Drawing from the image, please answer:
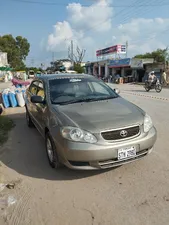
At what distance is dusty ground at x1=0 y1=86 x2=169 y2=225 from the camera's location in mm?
2438

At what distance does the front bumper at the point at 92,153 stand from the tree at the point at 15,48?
7025 centimetres

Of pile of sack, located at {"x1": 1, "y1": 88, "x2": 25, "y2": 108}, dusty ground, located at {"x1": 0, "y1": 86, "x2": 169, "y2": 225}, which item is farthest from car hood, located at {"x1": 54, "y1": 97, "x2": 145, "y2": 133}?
pile of sack, located at {"x1": 1, "y1": 88, "x2": 25, "y2": 108}

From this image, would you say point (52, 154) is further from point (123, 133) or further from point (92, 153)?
point (123, 133)

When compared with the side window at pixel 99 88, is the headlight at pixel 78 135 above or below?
below

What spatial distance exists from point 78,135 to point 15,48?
7478cm

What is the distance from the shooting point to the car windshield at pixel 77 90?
Result: 13.3 feet

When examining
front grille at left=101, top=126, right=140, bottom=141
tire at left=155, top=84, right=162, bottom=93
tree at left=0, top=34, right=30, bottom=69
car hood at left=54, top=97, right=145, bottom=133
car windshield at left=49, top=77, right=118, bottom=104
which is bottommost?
tire at left=155, top=84, right=162, bottom=93

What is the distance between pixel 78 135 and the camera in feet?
9.74

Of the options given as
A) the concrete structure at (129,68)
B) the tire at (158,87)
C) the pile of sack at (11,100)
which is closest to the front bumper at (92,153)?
the pile of sack at (11,100)

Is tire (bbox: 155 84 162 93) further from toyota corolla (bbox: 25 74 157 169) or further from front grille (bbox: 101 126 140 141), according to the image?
front grille (bbox: 101 126 140 141)

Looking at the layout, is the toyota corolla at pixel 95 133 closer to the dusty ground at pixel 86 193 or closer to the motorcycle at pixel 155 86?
the dusty ground at pixel 86 193

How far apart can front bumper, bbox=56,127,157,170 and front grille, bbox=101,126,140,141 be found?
8 centimetres

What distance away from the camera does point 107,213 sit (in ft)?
8.19

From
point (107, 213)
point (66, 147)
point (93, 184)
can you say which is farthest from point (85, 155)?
point (107, 213)
